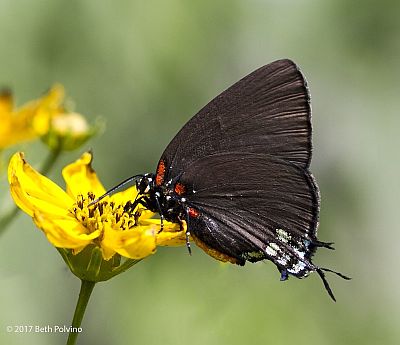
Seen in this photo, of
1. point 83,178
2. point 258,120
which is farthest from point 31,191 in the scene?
point 258,120

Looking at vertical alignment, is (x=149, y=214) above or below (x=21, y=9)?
below

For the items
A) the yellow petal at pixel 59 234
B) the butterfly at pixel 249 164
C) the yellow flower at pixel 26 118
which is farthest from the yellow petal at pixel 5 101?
the yellow petal at pixel 59 234

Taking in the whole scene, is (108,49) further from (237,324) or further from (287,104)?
(287,104)

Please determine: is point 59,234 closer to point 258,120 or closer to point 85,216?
point 85,216

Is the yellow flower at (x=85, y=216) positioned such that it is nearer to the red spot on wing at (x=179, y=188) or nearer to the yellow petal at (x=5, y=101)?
the red spot on wing at (x=179, y=188)

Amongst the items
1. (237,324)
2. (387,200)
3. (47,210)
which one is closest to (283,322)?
(237,324)
